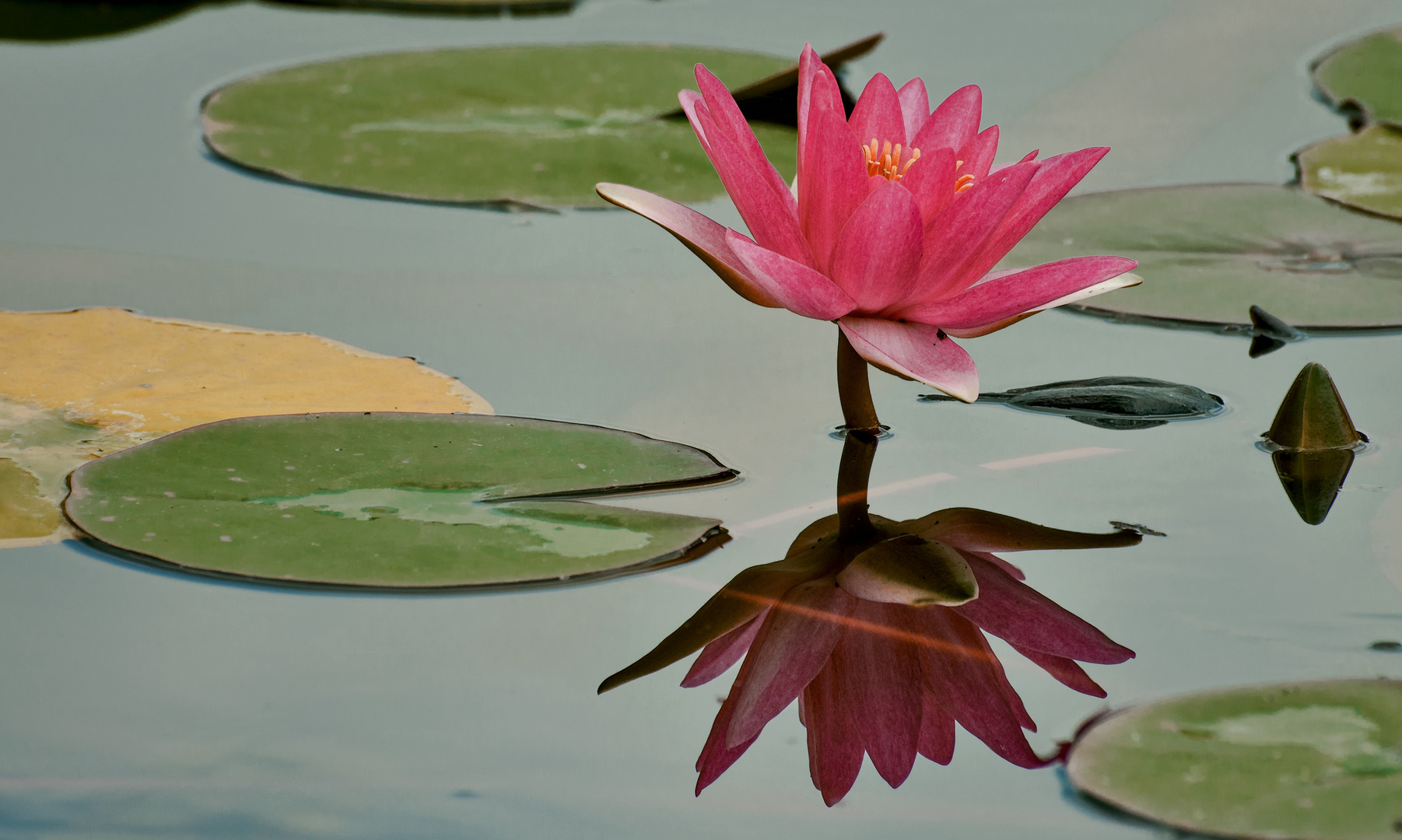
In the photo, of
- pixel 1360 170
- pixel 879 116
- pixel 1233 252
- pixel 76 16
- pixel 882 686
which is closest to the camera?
pixel 882 686

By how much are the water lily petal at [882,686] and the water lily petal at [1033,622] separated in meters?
0.07

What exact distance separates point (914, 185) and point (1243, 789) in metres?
0.58

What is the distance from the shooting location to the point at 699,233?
1216 millimetres

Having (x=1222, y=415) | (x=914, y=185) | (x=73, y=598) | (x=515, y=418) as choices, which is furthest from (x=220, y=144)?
(x=1222, y=415)

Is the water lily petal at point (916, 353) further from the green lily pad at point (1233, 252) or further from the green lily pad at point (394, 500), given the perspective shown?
the green lily pad at point (1233, 252)

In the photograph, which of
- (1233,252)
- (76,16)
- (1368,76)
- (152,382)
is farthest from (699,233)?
(76,16)

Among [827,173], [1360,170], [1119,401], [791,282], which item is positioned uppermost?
[1360,170]

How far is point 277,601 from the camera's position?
1073mm

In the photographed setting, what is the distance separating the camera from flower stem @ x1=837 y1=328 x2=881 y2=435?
1318 mm

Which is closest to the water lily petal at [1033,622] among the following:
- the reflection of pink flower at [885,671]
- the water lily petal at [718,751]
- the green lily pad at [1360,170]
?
the reflection of pink flower at [885,671]

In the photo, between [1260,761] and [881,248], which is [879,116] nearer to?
[881,248]

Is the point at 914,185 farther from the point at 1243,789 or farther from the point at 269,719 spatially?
the point at 269,719

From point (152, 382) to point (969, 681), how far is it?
0.95 meters

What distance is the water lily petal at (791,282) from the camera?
1.13 meters
